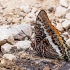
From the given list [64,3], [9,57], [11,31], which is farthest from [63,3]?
[9,57]

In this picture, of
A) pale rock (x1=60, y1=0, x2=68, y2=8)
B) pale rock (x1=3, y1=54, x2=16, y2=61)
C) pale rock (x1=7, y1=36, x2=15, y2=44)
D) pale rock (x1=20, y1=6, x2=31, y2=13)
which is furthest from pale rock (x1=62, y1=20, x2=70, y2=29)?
pale rock (x1=3, y1=54, x2=16, y2=61)

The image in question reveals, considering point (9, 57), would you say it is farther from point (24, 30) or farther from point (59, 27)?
point (59, 27)

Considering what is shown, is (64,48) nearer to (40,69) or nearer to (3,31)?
(40,69)

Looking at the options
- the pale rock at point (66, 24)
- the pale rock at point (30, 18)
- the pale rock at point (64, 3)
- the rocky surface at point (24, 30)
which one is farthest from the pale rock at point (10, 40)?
the pale rock at point (64, 3)

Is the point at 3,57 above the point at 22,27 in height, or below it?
below

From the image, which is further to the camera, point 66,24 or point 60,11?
point 60,11

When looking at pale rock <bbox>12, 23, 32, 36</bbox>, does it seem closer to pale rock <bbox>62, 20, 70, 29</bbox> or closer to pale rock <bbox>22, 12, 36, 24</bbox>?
pale rock <bbox>22, 12, 36, 24</bbox>

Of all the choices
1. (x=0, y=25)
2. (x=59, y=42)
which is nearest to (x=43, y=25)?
(x=59, y=42)
